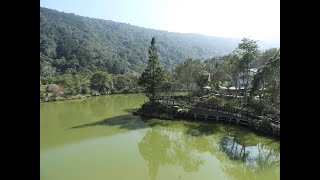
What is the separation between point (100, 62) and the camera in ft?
135

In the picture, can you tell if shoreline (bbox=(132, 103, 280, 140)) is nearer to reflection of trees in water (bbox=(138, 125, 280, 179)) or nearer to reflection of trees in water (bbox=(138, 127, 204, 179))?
reflection of trees in water (bbox=(138, 125, 280, 179))

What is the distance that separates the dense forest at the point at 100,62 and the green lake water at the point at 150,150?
7.67m

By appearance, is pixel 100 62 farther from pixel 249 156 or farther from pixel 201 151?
pixel 249 156

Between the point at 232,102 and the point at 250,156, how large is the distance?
6.63m

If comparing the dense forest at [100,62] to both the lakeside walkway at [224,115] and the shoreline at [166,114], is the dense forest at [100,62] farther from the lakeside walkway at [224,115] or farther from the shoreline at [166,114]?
the shoreline at [166,114]

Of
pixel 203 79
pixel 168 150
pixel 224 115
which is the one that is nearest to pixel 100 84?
pixel 203 79

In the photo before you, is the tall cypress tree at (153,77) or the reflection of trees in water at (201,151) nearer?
the reflection of trees in water at (201,151)

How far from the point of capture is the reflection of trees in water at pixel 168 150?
10.5 metres

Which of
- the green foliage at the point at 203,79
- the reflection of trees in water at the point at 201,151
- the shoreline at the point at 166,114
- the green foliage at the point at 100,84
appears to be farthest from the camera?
the green foliage at the point at 100,84

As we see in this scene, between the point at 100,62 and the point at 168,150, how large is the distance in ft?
101

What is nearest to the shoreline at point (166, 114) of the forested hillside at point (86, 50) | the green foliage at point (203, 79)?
the green foliage at point (203, 79)

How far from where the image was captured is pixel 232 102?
1728 cm
